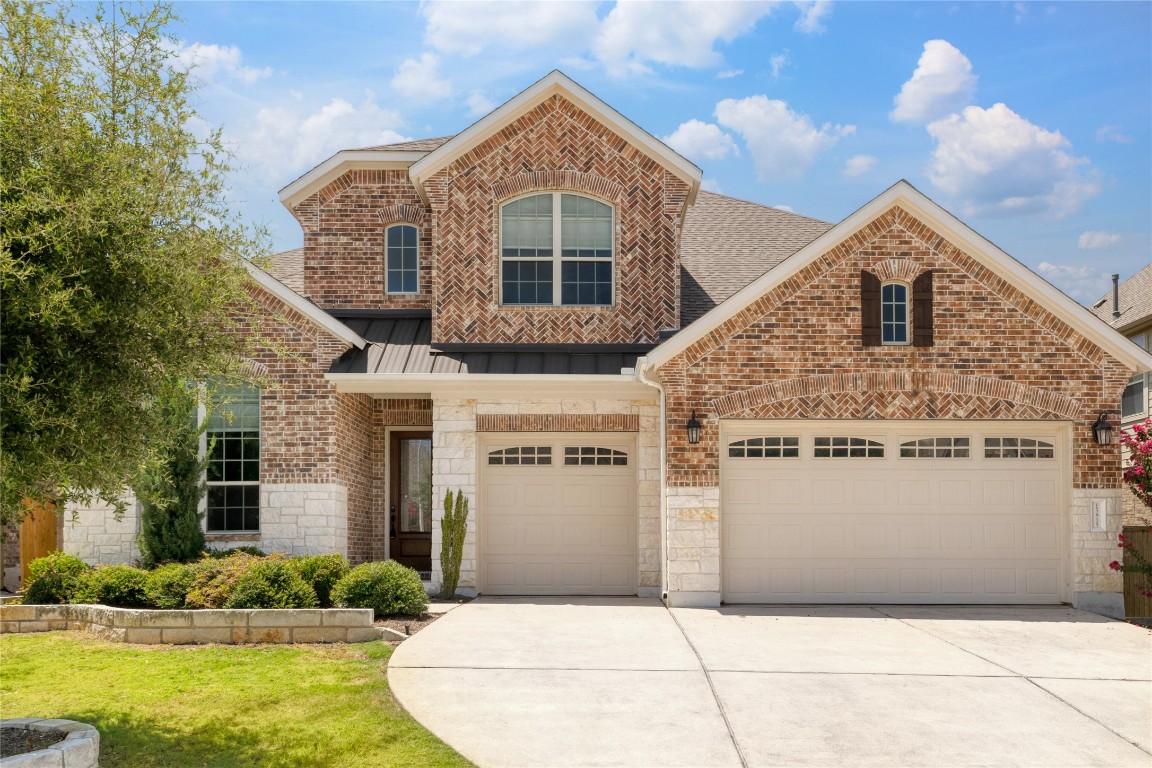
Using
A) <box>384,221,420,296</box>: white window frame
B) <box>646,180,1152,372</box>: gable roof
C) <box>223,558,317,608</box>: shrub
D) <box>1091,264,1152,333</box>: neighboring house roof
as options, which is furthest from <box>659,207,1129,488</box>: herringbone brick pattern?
<box>1091,264,1152,333</box>: neighboring house roof

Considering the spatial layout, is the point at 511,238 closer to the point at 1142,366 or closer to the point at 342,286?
the point at 342,286

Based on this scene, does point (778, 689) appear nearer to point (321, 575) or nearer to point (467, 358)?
point (321, 575)

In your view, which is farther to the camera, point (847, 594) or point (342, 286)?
point (342, 286)

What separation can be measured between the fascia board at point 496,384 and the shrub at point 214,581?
122 inches

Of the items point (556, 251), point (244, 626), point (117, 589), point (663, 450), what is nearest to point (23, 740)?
point (244, 626)

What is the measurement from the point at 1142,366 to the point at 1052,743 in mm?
8099

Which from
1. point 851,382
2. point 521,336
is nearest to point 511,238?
point 521,336

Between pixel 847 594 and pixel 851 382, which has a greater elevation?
pixel 851 382

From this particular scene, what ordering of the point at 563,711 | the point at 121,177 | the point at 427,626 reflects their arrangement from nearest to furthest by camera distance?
the point at 121,177 < the point at 563,711 < the point at 427,626

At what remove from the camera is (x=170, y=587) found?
39.6 ft

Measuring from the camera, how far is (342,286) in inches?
670

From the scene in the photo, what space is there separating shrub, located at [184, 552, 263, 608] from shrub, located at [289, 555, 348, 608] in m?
0.60

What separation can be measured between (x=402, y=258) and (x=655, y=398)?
5.04 meters

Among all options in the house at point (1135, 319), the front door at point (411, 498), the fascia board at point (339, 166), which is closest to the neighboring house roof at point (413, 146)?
the fascia board at point (339, 166)
